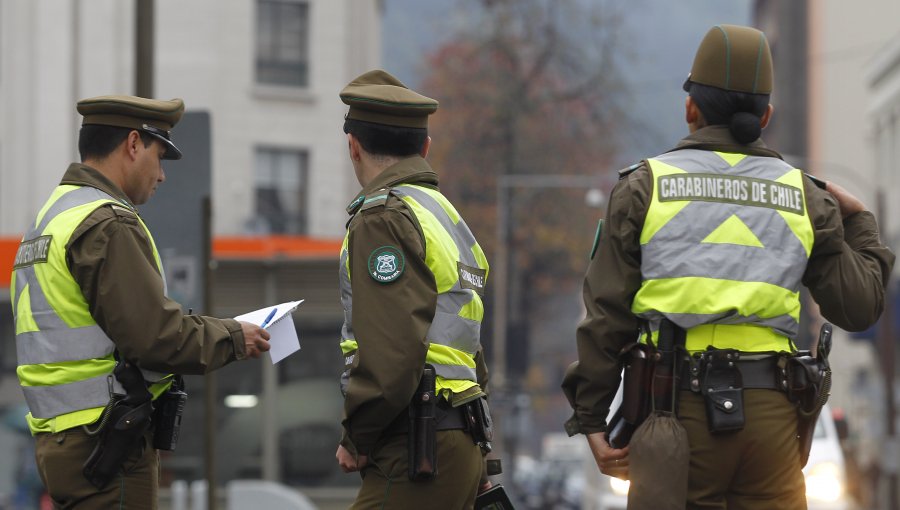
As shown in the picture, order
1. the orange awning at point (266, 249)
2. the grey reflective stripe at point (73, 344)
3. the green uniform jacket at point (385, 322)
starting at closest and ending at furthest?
the green uniform jacket at point (385, 322), the grey reflective stripe at point (73, 344), the orange awning at point (266, 249)

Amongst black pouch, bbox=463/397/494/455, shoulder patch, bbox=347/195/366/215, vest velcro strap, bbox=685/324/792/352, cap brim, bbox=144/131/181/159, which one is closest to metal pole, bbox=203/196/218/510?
cap brim, bbox=144/131/181/159

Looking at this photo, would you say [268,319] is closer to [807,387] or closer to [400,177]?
[400,177]

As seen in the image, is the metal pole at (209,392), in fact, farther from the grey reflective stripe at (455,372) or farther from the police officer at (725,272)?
the police officer at (725,272)

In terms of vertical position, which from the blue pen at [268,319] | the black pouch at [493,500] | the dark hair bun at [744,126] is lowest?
the black pouch at [493,500]

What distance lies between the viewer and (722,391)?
4.84 meters

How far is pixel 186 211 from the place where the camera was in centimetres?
864

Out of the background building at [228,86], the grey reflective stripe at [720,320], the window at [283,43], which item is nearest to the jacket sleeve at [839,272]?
the grey reflective stripe at [720,320]

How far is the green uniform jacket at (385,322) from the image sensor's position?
15.6 ft

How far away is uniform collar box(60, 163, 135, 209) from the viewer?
5.26 metres

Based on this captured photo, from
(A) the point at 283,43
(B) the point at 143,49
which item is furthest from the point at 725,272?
(A) the point at 283,43

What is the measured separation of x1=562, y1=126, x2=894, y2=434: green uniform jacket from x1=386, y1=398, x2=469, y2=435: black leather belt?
0.35 m

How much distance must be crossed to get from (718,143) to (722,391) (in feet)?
2.73

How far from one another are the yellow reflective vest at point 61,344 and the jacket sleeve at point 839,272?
2190mm

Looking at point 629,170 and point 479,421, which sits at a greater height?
point 629,170
